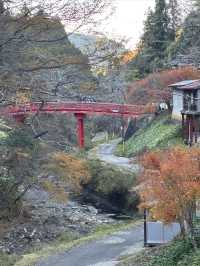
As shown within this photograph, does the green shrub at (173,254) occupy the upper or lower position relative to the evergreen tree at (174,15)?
lower

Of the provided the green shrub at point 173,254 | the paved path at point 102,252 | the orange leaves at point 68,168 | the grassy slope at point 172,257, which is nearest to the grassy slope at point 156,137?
the orange leaves at point 68,168

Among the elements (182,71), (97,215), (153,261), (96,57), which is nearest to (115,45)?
(96,57)

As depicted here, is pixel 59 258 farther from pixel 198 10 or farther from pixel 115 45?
pixel 198 10

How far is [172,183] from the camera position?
1333 centimetres

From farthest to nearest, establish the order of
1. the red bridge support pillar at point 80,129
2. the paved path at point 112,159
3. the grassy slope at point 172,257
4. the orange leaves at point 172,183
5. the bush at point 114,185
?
the red bridge support pillar at point 80,129, the paved path at point 112,159, the bush at point 114,185, the orange leaves at point 172,183, the grassy slope at point 172,257

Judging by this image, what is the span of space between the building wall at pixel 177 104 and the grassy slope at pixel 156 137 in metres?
0.62

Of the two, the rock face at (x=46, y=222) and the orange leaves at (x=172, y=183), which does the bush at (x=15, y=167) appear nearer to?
the rock face at (x=46, y=222)

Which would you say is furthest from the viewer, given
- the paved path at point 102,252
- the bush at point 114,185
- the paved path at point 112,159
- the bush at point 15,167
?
the paved path at point 112,159

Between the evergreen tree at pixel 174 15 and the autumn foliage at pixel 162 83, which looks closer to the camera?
the autumn foliage at pixel 162 83

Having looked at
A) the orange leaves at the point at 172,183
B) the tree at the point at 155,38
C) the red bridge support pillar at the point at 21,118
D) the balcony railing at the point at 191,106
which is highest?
the tree at the point at 155,38

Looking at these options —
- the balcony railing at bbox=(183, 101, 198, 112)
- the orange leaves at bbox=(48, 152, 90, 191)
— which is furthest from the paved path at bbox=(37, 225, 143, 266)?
the balcony railing at bbox=(183, 101, 198, 112)

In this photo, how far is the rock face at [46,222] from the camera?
2089cm

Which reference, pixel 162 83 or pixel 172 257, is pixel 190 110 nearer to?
pixel 162 83

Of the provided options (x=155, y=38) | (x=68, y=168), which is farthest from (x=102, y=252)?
(x=155, y=38)
